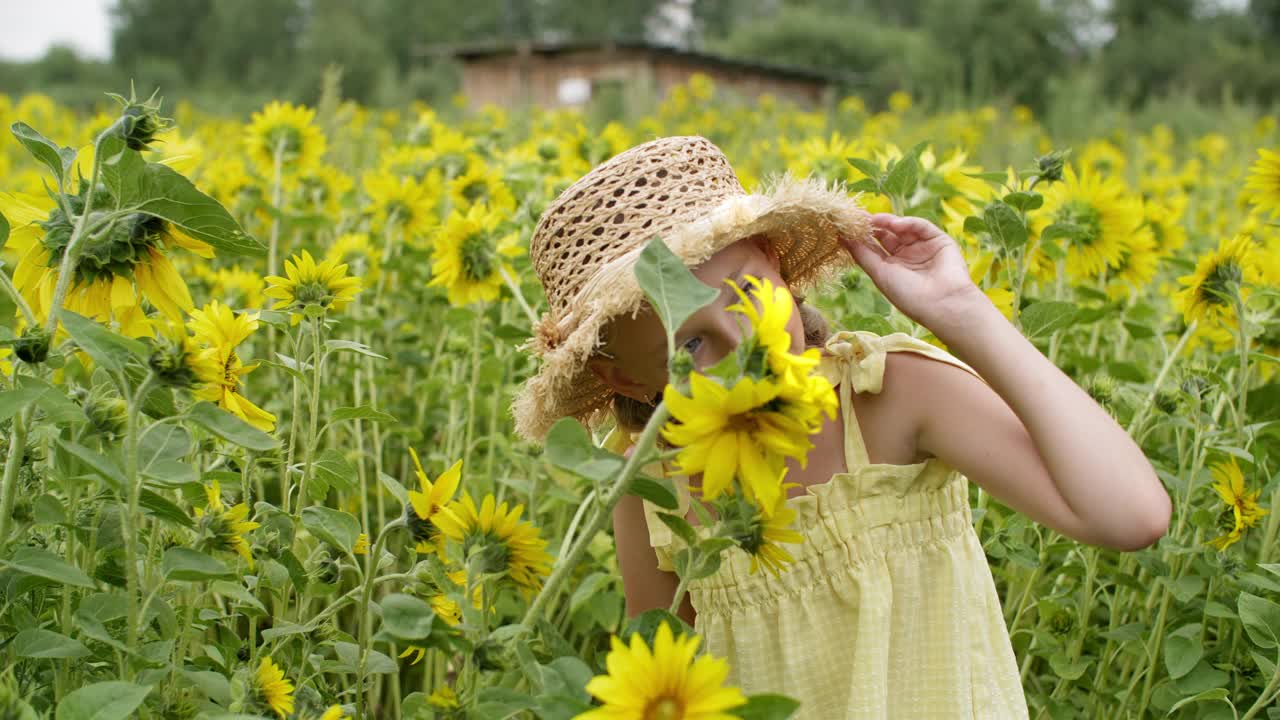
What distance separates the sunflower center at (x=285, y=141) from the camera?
2.09 metres

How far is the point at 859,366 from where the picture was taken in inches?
39.0

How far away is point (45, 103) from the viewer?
4.36 m

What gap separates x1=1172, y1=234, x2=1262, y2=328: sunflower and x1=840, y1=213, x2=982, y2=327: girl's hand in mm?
485

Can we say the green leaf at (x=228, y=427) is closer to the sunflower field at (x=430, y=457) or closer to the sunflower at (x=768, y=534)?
the sunflower field at (x=430, y=457)

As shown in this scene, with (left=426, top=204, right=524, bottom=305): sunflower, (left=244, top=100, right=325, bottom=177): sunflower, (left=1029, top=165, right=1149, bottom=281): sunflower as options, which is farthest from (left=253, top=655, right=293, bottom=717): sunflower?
(left=244, top=100, right=325, bottom=177): sunflower

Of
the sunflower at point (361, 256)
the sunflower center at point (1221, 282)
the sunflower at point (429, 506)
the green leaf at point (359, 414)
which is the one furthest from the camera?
the sunflower at point (361, 256)

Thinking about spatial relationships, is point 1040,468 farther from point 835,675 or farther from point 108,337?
point 108,337

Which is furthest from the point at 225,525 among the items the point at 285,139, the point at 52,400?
the point at 285,139

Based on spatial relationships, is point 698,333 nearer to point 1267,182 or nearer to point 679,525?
point 679,525

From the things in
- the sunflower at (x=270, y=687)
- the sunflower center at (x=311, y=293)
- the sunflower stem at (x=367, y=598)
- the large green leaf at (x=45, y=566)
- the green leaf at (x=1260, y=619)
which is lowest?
the green leaf at (x=1260, y=619)

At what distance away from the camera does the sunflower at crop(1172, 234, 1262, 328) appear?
1.29 metres

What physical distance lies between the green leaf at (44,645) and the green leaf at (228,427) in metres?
0.19

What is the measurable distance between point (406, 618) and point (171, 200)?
33cm

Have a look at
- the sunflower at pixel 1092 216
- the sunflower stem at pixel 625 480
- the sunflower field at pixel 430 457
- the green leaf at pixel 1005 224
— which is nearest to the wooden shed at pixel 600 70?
the sunflower field at pixel 430 457
